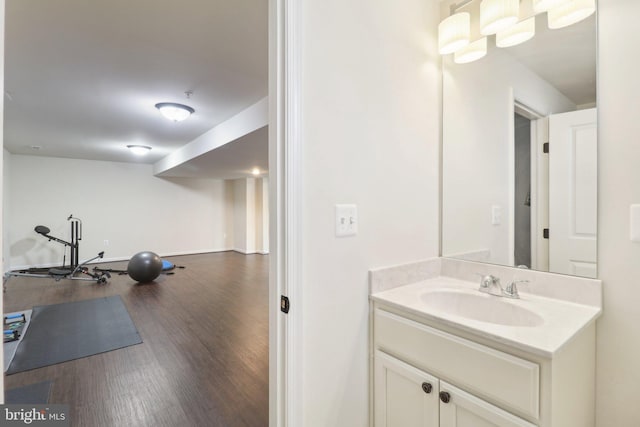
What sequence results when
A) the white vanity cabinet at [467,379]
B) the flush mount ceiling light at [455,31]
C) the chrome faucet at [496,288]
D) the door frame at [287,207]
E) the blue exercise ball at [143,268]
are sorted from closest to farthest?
the white vanity cabinet at [467,379]
the door frame at [287,207]
the chrome faucet at [496,288]
the flush mount ceiling light at [455,31]
the blue exercise ball at [143,268]

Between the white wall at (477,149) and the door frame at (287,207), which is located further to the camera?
the white wall at (477,149)

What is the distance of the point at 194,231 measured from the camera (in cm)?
843

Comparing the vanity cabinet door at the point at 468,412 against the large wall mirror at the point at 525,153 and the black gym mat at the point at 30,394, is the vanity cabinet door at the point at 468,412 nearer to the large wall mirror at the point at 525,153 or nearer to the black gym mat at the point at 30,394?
the large wall mirror at the point at 525,153

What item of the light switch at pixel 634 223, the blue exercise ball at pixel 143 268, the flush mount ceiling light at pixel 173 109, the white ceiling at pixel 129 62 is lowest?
the blue exercise ball at pixel 143 268

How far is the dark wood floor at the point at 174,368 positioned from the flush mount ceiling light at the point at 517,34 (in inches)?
99.9

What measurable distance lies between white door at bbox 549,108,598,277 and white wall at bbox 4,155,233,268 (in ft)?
26.6

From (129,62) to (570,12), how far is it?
2962mm

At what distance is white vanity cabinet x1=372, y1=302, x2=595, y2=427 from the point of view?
89 cm

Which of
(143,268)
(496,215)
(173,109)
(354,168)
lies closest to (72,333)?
(143,268)

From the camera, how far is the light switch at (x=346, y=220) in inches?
48.4

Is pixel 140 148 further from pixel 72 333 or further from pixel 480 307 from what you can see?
pixel 480 307

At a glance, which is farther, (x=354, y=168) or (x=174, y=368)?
(x=174, y=368)

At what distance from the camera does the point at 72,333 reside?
3.11 m

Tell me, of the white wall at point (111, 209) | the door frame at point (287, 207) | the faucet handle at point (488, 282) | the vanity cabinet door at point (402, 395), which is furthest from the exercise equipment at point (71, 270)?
the faucet handle at point (488, 282)
